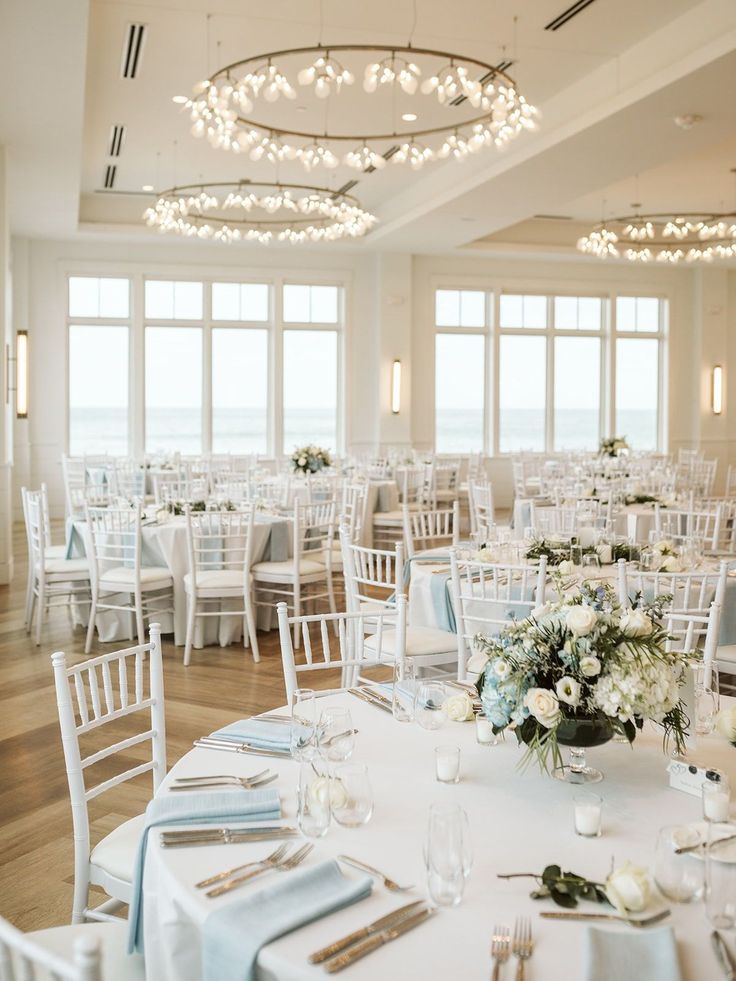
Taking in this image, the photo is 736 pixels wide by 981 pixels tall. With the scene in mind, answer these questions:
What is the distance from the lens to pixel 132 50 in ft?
25.7

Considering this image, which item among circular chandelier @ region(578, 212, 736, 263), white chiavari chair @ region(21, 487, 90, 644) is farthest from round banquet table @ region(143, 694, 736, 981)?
circular chandelier @ region(578, 212, 736, 263)

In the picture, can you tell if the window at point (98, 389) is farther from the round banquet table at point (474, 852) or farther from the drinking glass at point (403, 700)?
the round banquet table at point (474, 852)

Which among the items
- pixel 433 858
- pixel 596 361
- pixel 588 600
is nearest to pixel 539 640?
pixel 588 600

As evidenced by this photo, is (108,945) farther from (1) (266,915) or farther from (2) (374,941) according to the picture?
(2) (374,941)

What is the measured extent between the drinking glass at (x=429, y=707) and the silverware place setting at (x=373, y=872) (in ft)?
2.50

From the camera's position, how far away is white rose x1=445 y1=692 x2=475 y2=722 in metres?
2.58

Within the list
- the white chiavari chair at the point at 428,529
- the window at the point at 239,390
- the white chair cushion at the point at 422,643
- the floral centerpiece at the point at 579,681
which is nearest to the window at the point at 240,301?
the window at the point at 239,390

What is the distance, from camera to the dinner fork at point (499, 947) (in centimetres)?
149

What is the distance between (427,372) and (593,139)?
24.0 feet

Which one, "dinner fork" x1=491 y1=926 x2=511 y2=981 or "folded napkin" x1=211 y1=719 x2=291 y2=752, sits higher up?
"folded napkin" x1=211 y1=719 x2=291 y2=752

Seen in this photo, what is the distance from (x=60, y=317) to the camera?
1448 centimetres

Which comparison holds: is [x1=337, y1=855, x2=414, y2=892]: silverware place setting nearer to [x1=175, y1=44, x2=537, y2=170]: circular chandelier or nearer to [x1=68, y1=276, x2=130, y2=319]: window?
[x1=175, y1=44, x2=537, y2=170]: circular chandelier

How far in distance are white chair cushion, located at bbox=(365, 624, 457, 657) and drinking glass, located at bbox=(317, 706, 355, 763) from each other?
2.33 m

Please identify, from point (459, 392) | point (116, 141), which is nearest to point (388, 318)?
point (459, 392)
